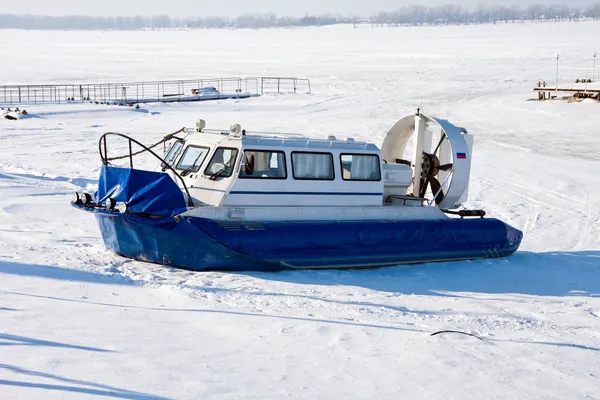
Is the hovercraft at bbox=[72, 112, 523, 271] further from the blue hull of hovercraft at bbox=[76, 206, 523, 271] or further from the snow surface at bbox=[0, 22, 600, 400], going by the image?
the snow surface at bbox=[0, 22, 600, 400]

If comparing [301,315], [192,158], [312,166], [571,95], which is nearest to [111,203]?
[192,158]

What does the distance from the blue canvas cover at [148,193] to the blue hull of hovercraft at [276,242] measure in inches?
5.7

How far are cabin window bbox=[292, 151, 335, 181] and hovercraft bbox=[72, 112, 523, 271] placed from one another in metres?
0.01

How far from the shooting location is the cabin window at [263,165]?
1105 cm

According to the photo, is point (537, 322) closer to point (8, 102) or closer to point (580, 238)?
point (580, 238)

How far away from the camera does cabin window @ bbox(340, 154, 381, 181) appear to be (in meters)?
11.8

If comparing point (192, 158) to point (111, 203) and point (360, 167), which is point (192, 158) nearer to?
point (111, 203)

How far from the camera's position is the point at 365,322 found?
8.56 meters

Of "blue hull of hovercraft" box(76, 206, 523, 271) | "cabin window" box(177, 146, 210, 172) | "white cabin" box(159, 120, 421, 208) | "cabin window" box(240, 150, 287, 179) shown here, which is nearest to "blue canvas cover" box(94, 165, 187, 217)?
"blue hull of hovercraft" box(76, 206, 523, 271)

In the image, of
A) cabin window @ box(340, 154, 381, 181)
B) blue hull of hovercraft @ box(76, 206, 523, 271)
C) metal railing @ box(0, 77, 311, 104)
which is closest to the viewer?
blue hull of hovercraft @ box(76, 206, 523, 271)

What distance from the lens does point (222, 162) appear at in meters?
11.2

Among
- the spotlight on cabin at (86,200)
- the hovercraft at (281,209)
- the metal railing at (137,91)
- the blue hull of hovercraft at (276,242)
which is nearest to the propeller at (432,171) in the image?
the hovercraft at (281,209)

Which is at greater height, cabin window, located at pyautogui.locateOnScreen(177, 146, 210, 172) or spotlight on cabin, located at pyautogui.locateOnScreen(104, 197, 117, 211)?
cabin window, located at pyautogui.locateOnScreen(177, 146, 210, 172)

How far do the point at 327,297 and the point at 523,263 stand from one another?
4.05 metres
